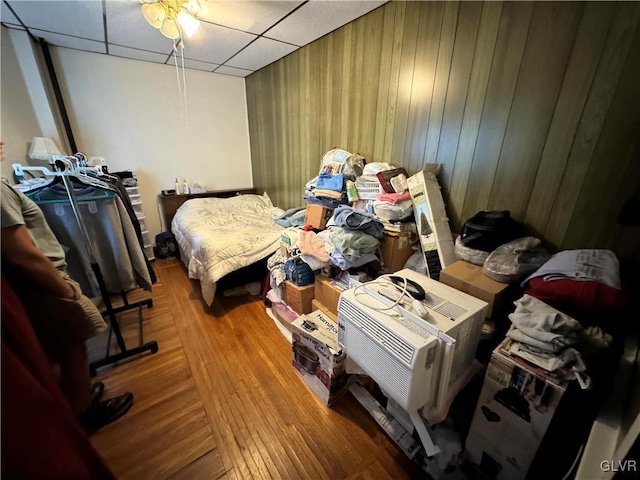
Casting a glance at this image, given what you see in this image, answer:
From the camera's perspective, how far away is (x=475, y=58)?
147 cm

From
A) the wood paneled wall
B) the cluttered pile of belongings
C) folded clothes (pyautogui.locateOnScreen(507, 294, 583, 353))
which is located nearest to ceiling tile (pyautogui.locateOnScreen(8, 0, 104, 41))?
the wood paneled wall

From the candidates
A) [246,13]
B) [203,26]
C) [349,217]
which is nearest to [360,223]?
[349,217]

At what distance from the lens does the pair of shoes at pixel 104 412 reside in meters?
1.38

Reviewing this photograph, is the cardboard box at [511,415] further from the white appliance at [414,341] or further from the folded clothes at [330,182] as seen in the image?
the folded clothes at [330,182]

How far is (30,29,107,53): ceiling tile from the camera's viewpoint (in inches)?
95.6

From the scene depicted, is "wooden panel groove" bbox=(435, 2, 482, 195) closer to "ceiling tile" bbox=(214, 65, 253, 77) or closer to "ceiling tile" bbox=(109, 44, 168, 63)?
"ceiling tile" bbox=(214, 65, 253, 77)

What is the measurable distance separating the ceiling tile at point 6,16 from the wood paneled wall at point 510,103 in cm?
256

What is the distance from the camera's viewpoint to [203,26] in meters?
2.21

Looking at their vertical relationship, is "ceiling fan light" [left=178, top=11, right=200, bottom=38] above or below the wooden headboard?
above

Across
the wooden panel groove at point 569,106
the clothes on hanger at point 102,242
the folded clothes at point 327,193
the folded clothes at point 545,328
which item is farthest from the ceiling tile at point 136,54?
the folded clothes at point 545,328

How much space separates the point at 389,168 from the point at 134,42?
291 cm

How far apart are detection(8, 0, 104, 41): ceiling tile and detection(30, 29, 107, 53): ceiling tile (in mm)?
125

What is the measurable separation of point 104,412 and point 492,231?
2.35m

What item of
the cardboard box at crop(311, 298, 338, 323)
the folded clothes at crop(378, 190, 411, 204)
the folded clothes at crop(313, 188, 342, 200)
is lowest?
the cardboard box at crop(311, 298, 338, 323)
